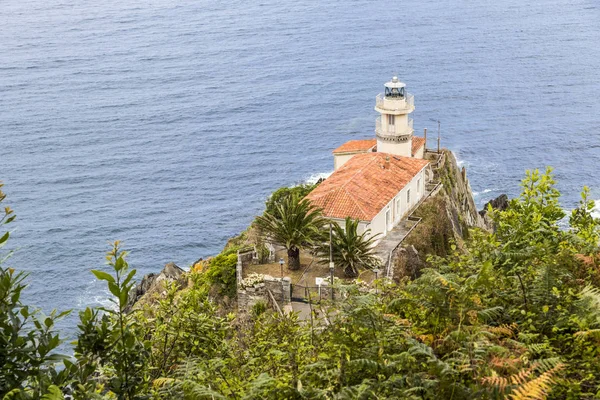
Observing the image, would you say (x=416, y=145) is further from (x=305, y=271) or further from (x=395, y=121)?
(x=305, y=271)

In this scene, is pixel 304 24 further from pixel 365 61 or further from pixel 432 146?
pixel 432 146

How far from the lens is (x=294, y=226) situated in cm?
4166

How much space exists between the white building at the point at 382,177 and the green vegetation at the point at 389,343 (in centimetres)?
2950

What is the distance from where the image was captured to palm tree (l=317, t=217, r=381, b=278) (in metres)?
40.5

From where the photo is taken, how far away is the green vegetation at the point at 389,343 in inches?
364

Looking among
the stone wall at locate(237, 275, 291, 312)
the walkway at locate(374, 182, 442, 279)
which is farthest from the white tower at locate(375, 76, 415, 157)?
the stone wall at locate(237, 275, 291, 312)

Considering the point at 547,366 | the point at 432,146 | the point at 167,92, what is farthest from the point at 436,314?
the point at 167,92

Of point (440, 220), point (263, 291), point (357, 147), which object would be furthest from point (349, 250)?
point (357, 147)

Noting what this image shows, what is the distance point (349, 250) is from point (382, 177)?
11.8 m

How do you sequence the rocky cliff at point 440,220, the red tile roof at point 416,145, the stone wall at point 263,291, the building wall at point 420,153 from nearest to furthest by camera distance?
the stone wall at point 263,291, the rocky cliff at point 440,220, the red tile roof at point 416,145, the building wall at point 420,153

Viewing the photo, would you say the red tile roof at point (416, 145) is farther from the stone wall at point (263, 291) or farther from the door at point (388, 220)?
the stone wall at point (263, 291)

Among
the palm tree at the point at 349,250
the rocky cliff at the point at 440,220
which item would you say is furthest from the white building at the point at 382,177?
the palm tree at the point at 349,250

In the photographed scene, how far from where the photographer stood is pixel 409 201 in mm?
53156

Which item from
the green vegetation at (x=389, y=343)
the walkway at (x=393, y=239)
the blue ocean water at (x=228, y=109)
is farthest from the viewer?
the blue ocean water at (x=228, y=109)
